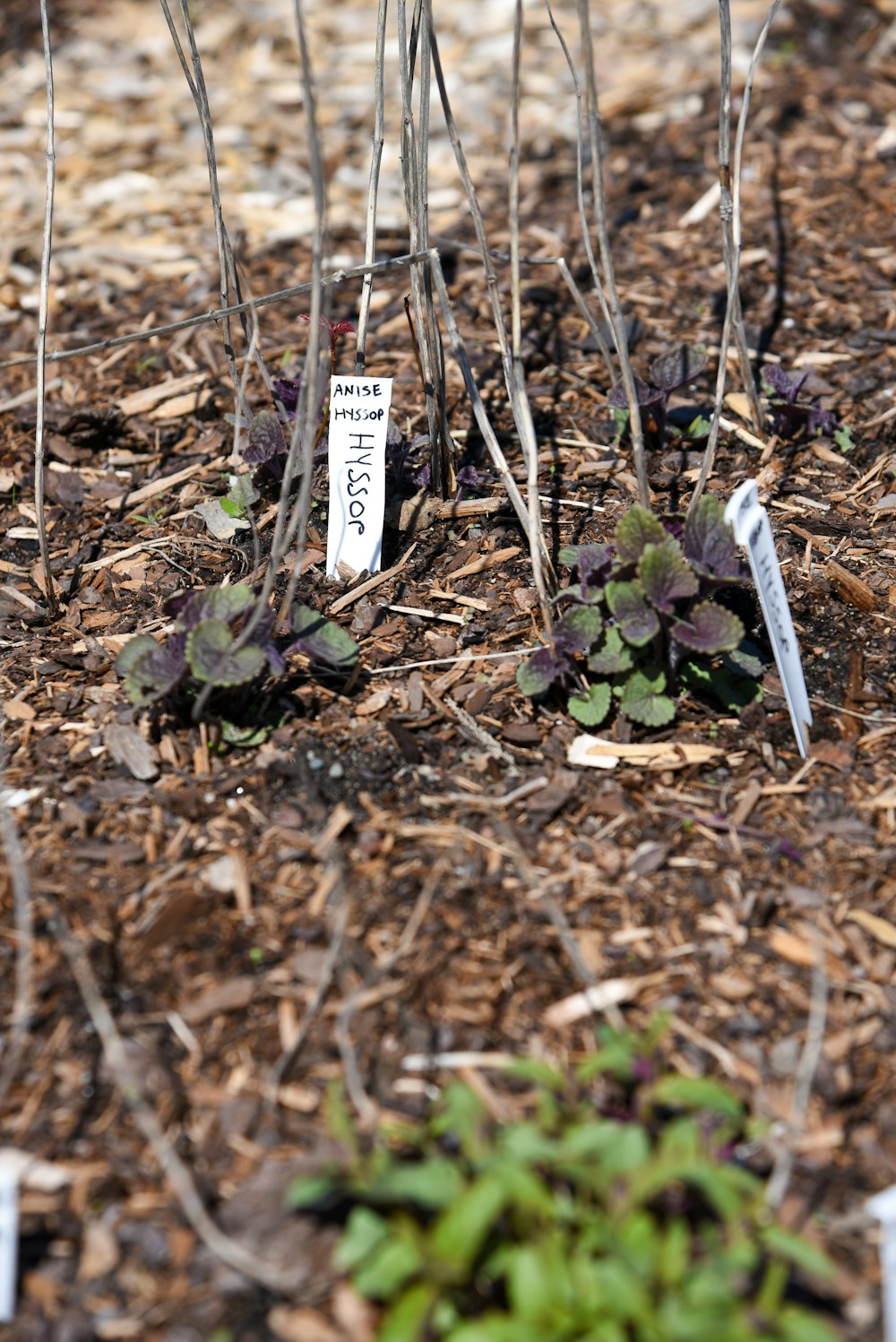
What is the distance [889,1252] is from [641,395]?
1.67 meters

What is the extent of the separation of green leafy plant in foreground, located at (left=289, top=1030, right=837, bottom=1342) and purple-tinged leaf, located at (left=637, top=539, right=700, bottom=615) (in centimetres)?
73

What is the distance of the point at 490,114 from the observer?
4129 mm

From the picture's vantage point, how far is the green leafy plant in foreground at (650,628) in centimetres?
191

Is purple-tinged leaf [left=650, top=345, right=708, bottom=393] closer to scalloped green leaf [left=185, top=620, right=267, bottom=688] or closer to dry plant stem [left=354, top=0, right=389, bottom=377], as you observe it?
dry plant stem [left=354, top=0, right=389, bottom=377]

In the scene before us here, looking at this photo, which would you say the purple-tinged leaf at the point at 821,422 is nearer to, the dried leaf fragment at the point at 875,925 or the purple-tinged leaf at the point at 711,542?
the purple-tinged leaf at the point at 711,542

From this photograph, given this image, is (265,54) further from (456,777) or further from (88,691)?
(456,777)

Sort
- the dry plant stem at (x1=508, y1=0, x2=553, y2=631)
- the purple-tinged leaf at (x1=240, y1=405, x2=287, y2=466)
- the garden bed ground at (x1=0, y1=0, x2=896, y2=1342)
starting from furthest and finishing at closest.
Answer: the purple-tinged leaf at (x1=240, y1=405, x2=287, y2=466)
the dry plant stem at (x1=508, y1=0, x2=553, y2=631)
the garden bed ground at (x1=0, y1=0, x2=896, y2=1342)

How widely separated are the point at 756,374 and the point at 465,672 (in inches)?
47.6

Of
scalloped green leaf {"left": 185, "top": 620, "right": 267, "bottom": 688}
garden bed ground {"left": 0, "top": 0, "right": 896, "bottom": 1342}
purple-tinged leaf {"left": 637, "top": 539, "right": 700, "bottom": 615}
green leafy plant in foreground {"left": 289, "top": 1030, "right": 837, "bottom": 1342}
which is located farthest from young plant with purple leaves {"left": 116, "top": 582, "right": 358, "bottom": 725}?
green leafy plant in foreground {"left": 289, "top": 1030, "right": 837, "bottom": 1342}

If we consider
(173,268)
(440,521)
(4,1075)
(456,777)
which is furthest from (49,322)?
(4,1075)

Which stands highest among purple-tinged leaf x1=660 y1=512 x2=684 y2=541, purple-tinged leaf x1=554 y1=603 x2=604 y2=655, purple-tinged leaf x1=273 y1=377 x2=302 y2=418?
purple-tinged leaf x1=273 y1=377 x2=302 y2=418

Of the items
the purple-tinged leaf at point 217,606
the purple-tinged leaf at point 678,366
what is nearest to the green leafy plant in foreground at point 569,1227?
the purple-tinged leaf at point 217,606

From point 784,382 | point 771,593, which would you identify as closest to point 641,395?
point 784,382

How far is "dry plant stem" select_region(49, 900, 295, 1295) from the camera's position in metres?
1.39
